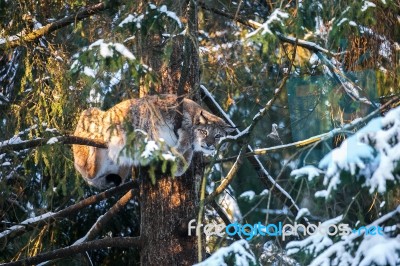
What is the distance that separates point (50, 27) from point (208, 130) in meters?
1.77

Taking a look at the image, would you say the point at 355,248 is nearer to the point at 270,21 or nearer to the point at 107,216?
the point at 270,21

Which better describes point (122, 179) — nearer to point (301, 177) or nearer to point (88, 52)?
point (88, 52)

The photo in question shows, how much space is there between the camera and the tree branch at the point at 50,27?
738 centimetres

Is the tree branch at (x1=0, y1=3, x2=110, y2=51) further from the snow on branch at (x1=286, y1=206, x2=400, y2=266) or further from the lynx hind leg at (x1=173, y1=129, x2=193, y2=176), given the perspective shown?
the snow on branch at (x1=286, y1=206, x2=400, y2=266)

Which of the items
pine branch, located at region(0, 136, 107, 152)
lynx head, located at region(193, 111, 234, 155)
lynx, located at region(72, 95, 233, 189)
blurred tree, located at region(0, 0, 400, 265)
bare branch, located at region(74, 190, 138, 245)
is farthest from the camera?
lynx head, located at region(193, 111, 234, 155)

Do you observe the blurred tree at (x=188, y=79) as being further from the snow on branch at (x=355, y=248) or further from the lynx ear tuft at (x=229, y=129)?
the lynx ear tuft at (x=229, y=129)

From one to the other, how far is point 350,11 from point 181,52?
175 centimetres

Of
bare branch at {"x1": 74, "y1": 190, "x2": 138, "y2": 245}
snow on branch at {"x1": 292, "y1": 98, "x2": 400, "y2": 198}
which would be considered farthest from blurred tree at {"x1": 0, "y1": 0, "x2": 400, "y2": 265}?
snow on branch at {"x1": 292, "y1": 98, "x2": 400, "y2": 198}

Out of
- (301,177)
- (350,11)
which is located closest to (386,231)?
(301,177)

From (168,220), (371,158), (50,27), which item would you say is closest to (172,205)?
(168,220)

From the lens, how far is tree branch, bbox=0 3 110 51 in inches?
290

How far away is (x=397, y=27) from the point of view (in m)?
6.92

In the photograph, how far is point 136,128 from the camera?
7539 mm

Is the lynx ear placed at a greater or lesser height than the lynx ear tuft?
greater
